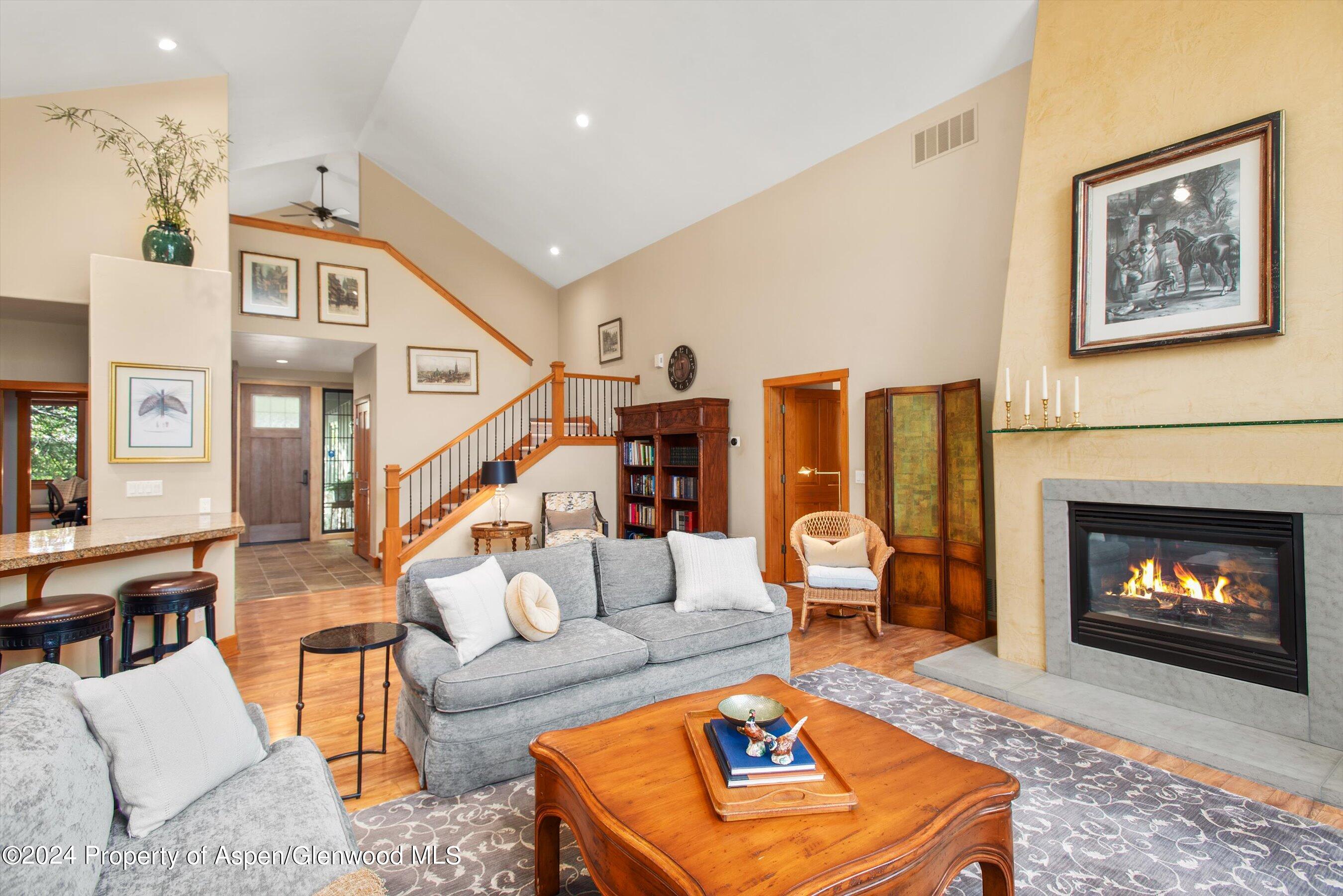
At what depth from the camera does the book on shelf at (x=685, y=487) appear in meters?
6.94

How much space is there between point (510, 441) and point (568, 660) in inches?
256

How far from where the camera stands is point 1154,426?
3227mm

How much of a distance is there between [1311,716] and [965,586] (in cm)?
196

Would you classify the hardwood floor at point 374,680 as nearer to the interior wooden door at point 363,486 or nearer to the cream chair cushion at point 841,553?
the cream chair cushion at point 841,553

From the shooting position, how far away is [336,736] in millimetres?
3094

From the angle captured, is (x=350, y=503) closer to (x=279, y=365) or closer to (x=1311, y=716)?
(x=279, y=365)

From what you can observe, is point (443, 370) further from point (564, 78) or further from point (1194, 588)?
point (1194, 588)

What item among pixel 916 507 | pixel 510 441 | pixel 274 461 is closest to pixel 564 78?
pixel 510 441

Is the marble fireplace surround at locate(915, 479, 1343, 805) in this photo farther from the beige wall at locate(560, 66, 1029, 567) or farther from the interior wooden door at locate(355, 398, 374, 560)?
the interior wooden door at locate(355, 398, 374, 560)

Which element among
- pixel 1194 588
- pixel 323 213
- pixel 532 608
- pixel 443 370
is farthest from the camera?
pixel 443 370

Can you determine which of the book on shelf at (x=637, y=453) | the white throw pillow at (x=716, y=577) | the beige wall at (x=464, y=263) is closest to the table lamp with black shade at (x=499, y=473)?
the book on shelf at (x=637, y=453)

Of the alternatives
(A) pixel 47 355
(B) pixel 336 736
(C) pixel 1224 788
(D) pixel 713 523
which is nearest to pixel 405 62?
(A) pixel 47 355

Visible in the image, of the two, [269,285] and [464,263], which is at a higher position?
[464,263]

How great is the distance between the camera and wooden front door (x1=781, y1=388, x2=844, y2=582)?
639 centimetres
